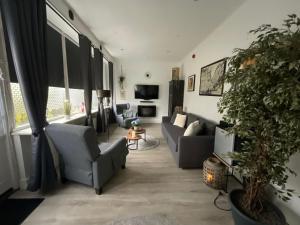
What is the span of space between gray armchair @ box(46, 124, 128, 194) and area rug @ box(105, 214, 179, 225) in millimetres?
557

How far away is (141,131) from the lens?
11.7ft

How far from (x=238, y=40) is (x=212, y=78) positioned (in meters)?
0.97

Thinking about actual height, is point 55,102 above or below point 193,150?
above

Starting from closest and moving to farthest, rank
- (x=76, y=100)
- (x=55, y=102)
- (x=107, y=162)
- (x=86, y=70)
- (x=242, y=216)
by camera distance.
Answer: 1. (x=242, y=216)
2. (x=107, y=162)
3. (x=55, y=102)
4. (x=86, y=70)
5. (x=76, y=100)

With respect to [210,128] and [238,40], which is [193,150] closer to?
[210,128]

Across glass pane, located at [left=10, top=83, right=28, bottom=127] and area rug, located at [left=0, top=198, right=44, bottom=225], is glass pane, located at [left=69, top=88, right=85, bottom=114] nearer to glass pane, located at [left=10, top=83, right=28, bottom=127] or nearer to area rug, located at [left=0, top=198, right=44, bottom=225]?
glass pane, located at [left=10, top=83, right=28, bottom=127]

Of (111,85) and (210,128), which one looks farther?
(111,85)

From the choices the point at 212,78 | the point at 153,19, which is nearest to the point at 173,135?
the point at 212,78

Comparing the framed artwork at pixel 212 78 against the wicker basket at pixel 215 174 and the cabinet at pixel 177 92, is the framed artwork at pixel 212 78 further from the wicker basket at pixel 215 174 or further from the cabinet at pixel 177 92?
the cabinet at pixel 177 92

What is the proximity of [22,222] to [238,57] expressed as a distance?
2645mm

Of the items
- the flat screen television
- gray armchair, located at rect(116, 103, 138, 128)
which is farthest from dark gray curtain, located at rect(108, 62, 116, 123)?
the flat screen television

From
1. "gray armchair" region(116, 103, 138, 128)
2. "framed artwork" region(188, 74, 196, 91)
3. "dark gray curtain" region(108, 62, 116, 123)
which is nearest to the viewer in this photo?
"framed artwork" region(188, 74, 196, 91)

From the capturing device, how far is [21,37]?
1.65 metres

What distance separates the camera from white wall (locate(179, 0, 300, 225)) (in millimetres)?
1536
